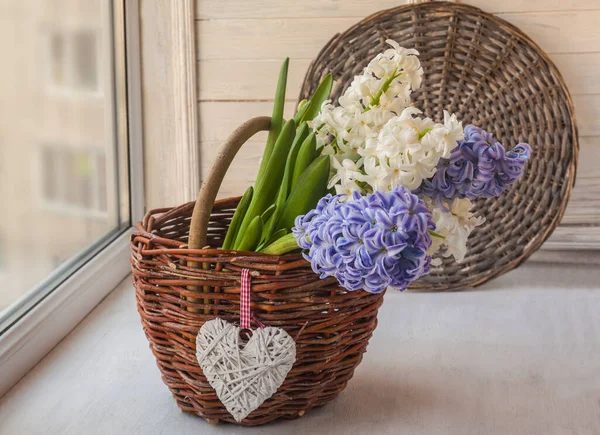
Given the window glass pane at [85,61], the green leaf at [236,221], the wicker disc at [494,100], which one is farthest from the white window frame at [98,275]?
the wicker disc at [494,100]

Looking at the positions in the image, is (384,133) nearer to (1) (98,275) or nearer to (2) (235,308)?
(2) (235,308)

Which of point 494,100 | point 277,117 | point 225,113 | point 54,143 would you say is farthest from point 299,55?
point 277,117

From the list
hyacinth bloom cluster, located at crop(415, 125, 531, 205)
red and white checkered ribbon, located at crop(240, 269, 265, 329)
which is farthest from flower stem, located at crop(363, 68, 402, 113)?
red and white checkered ribbon, located at crop(240, 269, 265, 329)

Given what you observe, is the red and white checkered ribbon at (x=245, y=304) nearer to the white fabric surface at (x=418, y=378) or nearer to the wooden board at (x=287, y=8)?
the white fabric surface at (x=418, y=378)

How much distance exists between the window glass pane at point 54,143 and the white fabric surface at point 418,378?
0.51ft

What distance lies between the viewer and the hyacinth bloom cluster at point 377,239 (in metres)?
0.79

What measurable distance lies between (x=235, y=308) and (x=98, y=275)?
74cm

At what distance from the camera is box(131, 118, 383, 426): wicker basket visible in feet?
3.07

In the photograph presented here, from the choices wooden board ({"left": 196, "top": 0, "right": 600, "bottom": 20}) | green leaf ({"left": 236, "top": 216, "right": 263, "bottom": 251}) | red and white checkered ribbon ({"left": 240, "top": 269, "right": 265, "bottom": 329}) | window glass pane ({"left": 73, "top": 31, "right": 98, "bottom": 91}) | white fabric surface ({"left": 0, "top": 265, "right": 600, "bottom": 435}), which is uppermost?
wooden board ({"left": 196, "top": 0, "right": 600, "bottom": 20})

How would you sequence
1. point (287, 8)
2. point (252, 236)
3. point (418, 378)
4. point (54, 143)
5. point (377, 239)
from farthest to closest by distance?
point (287, 8) < point (54, 143) < point (418, 378) < point (252, 236) < point (377, 239)

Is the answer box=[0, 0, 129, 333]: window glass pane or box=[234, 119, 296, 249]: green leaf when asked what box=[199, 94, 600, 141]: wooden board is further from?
box=[234, 119, 296, 249]: green leaf

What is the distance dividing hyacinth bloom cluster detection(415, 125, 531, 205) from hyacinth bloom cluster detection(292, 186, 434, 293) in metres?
0.08

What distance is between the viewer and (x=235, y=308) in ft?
3.11

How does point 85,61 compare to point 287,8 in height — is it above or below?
below
